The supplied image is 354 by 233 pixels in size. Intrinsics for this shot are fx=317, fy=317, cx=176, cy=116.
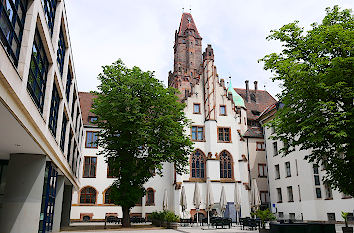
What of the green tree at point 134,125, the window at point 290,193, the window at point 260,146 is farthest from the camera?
the window at point 260,146

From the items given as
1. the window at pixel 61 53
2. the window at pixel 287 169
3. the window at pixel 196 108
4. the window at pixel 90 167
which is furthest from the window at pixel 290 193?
the window at pixel 61 53

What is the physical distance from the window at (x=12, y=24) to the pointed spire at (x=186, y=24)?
58.6 meters

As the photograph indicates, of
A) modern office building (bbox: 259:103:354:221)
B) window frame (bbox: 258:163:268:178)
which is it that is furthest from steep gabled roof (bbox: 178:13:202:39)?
window frame (bbox: 258:163:268:178)

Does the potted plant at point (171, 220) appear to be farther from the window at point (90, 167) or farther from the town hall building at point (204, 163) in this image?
the window at point (90, 167)

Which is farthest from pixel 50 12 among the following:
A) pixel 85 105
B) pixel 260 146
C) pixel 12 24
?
pixel 260 146

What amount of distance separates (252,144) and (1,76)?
1540 inches

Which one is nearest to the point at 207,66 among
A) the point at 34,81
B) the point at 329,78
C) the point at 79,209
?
the point at 79,209

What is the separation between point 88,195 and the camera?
39.8 metres

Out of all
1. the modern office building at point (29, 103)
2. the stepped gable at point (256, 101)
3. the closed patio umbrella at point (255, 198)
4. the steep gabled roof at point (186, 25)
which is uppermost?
the steep gabled roof at point (186, 25)

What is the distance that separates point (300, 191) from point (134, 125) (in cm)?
2030

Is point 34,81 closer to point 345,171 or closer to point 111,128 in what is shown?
point 111,128

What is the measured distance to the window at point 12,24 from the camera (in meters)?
9.12

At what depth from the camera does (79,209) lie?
39.0 metres

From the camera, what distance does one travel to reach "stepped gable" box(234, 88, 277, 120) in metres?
50.0
